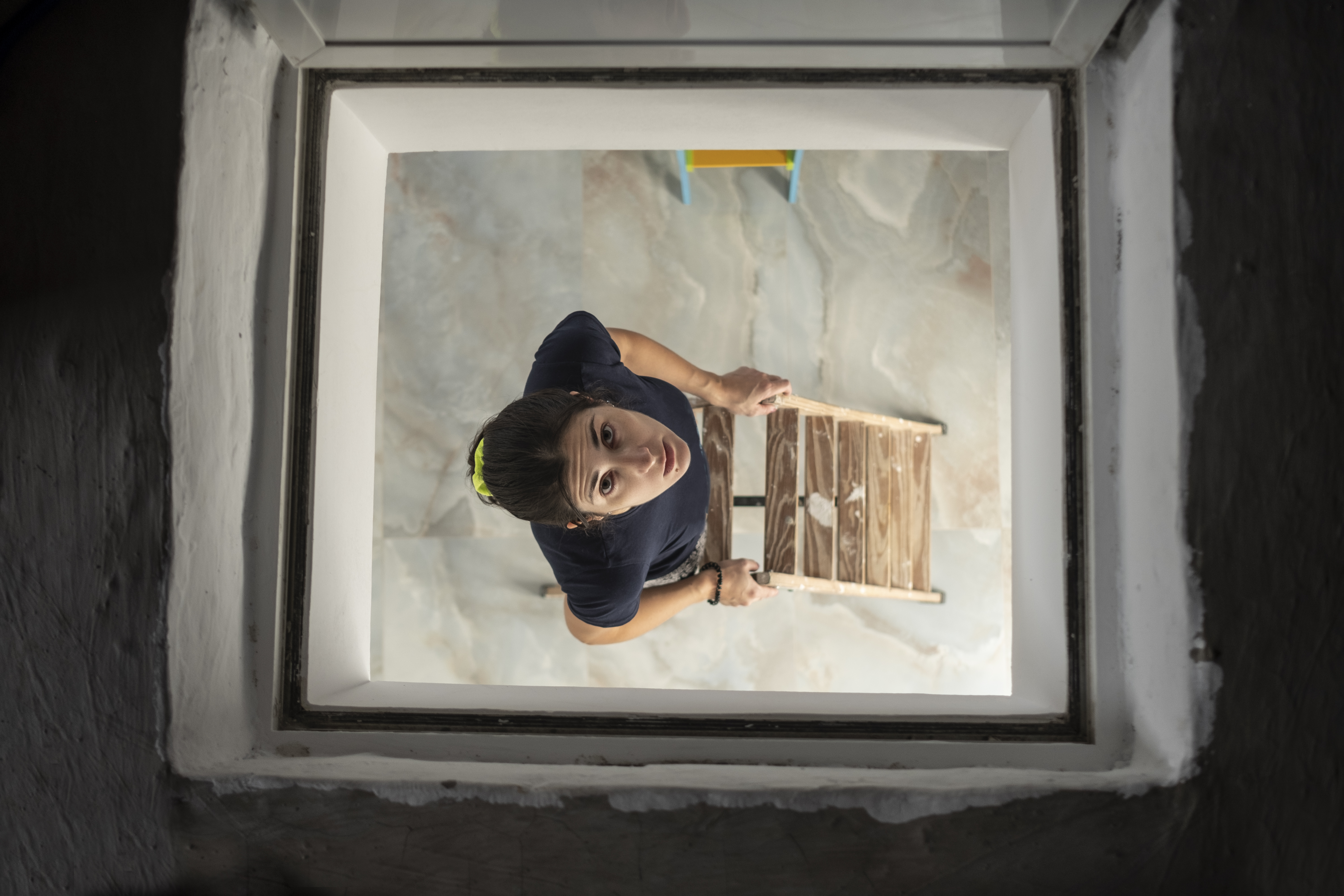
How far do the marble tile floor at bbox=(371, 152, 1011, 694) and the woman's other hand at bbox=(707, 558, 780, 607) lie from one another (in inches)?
30.8

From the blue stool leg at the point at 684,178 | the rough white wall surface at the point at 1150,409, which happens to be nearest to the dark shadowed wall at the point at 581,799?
the rough white wall surface at the point at 1150,409

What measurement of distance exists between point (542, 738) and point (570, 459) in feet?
1.51

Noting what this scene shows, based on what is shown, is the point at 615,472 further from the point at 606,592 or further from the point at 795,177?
the point at 795,177

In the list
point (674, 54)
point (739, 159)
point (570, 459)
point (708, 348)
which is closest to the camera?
point (674, 54)

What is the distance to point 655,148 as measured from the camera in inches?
54.6

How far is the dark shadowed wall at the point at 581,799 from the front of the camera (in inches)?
35.0

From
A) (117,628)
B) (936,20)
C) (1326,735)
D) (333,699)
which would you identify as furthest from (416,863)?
(936,20)

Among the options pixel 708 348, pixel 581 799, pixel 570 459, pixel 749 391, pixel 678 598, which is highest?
pixel 708 348

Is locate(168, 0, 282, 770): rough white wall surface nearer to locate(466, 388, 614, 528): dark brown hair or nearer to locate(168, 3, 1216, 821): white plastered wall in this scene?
locate(168, 3, 1216, 821): white plastered wall

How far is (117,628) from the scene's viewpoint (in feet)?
3.10

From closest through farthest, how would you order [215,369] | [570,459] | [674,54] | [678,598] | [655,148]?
1. [215,369]
2. [674,54]
3. [570,459]
4. [655,148]
5. [678,598]

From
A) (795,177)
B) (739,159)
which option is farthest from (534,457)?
(795,177)

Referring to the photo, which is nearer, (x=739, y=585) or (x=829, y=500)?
(x=739, y=585)

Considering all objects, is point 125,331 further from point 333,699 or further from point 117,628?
point 333,699
